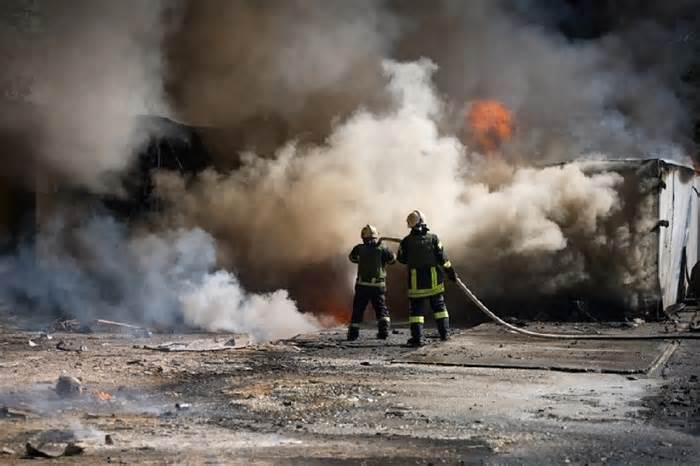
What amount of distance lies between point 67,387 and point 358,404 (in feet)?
7.51

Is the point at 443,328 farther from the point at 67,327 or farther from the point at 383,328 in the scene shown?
the point at 67,327

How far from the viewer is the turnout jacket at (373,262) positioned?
10.3 m

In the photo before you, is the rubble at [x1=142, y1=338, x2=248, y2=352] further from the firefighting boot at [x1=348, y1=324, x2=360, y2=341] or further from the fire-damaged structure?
the fire-damaged structure

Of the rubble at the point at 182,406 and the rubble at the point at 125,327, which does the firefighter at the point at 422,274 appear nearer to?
the rubble at the point at 125,327

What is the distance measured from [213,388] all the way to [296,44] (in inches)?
377

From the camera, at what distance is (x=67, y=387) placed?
6379 mm

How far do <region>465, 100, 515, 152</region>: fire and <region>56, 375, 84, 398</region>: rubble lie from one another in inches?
378

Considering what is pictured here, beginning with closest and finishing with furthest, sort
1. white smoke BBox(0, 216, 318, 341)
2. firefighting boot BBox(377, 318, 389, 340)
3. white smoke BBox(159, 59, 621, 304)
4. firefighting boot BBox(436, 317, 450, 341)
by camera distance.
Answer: firefighting boot BBox(436, 317, 450, 341) → firefighting boot BBox(377, 318, 389, 340) → white smoke BBox(0, 216, 318, 341) → white smoke BBox(159, 59, 621, 304)

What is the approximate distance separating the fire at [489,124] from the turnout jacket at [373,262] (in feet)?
15.8

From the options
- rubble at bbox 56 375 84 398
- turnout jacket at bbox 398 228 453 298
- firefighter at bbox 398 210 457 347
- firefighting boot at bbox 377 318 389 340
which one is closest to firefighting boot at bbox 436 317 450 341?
firefighter at bbox 398 210 457 347

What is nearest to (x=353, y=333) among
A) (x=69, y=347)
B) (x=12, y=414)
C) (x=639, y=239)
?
(x=69, y=347)

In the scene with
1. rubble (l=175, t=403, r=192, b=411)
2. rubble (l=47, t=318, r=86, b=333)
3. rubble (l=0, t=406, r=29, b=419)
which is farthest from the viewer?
rubble (l=47, t=318, r=86, b=333)

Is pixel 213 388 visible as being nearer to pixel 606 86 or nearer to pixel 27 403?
pixel 27 403

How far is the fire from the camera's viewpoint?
1470 cm
